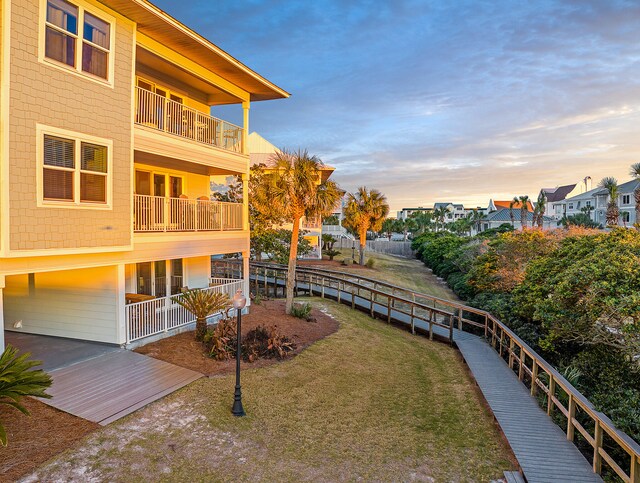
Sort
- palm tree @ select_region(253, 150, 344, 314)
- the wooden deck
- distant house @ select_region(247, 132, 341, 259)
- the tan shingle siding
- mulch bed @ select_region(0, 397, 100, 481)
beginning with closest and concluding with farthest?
mulch bed @ select_region(0, 397, 100, 481)
the wooden deck
the tan shingle siding
palm tree @ select_region(253, 150, 344, 314)
distant house @ select_region(247, 132, 341, 259)

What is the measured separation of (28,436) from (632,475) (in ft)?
30.2

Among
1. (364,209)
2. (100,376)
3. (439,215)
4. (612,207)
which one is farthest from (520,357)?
(439,215)

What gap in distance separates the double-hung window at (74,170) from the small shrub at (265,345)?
557 cm

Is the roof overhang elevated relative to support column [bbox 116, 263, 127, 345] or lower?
elevated

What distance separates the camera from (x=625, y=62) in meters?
17.5

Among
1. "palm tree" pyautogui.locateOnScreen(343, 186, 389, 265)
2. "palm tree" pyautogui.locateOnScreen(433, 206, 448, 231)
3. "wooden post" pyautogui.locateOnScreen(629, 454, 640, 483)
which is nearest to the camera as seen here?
"wooden post" pyautogui.locateOnScreen(629, 454, 640, 483)

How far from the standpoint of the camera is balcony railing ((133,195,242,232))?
38.4 feet

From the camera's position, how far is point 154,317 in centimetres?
1191

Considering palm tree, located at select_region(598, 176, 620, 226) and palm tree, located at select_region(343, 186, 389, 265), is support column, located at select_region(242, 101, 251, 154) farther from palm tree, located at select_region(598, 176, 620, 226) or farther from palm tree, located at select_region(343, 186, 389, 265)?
palm tree, located at select_region(598, 176, 620, 226)

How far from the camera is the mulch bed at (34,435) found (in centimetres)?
582

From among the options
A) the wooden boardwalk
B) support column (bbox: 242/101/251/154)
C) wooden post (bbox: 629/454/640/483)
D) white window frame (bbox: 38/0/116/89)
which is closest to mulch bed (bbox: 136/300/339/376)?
the wooden boardwalk

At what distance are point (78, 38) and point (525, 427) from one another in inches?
516

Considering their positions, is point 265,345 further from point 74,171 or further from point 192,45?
point 192,45

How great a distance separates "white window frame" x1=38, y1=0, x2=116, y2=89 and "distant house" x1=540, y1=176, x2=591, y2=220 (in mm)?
84569
